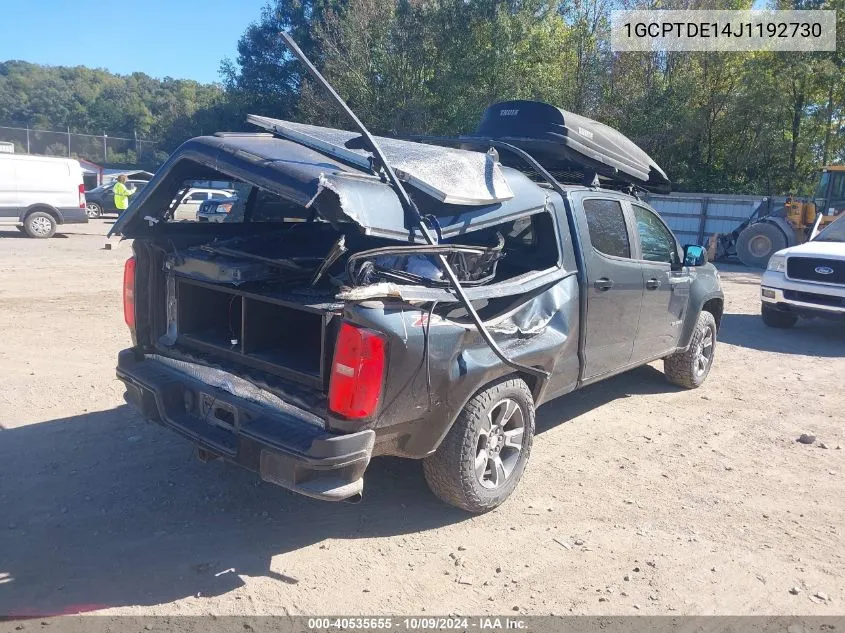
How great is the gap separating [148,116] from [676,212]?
55.3 m

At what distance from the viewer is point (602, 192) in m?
5.13

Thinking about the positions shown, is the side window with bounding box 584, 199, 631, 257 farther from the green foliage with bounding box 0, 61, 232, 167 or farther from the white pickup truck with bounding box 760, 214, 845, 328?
the green foliage with bounding box 0, 61, 232, 167

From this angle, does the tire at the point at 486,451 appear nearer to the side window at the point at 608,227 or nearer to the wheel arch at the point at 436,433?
the wheel arch at the point at 436,433

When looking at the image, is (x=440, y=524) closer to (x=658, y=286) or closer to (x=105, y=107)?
(x=658, y=286)

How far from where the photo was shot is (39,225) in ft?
59.4

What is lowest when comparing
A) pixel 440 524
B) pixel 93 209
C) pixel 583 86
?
pixel 440 524

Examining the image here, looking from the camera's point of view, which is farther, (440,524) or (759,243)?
(759,243)

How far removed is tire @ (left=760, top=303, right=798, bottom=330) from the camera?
973 centimetres

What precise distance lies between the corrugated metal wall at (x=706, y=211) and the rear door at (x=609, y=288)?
15.9 metres

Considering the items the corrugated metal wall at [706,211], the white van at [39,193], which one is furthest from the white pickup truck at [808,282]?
the white van at [39,193]

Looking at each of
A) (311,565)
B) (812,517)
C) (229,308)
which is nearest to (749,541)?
(812,517)

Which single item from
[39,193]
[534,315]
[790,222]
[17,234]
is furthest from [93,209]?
[534,315]

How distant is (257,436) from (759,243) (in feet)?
57.3

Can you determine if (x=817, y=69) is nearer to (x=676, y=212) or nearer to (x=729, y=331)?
(x=676, y=212)
